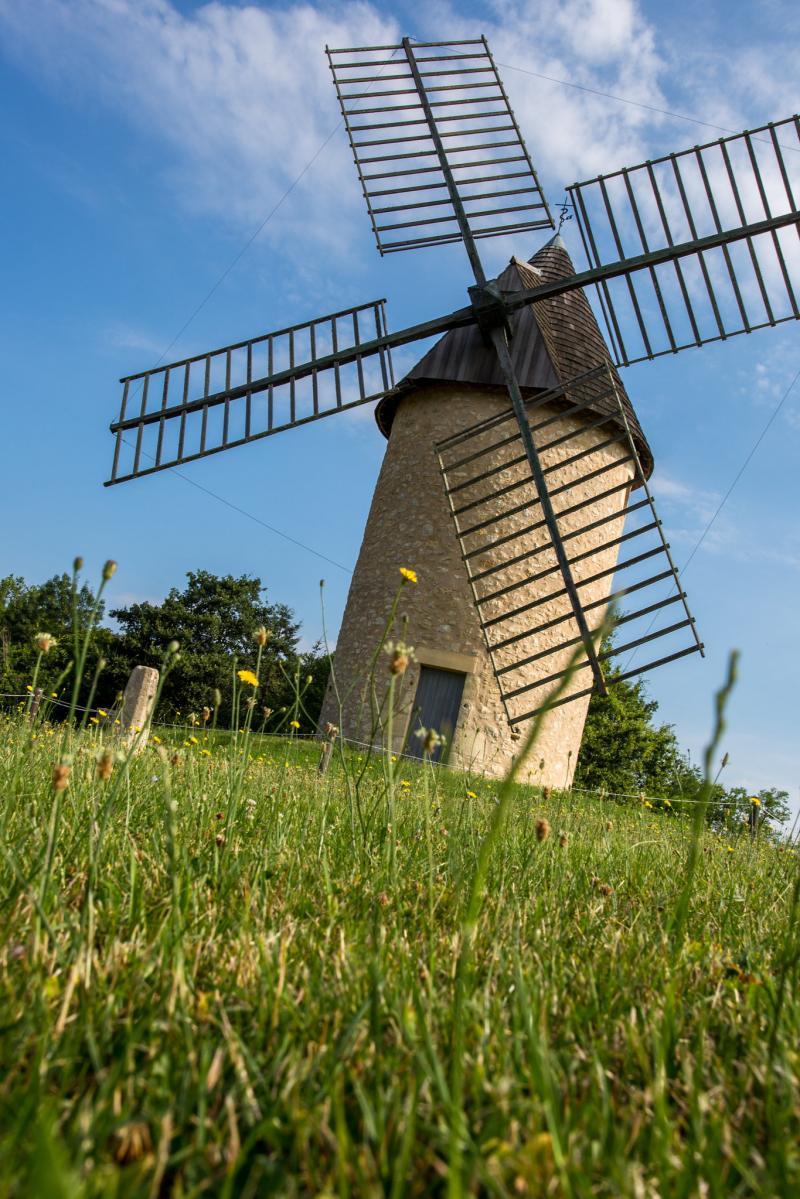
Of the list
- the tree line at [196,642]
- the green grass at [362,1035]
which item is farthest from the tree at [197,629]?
the green grass at [362,1035]

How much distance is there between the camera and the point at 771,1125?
108cm

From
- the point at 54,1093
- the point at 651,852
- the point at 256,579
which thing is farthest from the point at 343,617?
the point at 256,579

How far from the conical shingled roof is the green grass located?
1019cm

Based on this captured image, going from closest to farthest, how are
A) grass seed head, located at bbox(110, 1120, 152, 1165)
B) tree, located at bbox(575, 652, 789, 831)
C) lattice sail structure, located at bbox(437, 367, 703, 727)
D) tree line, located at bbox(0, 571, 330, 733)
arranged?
1. grass seed head, located at bbox(110, 1120, 152, 1165)
2. lattice sail structure, located at bbox(437, 367, 703, 727)
3. tree, located at bbox(575, 652, 789, 831)
4. tree line, located at bbox(0, 571, 330, 733)

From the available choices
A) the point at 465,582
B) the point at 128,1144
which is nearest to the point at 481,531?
the point at 465,582

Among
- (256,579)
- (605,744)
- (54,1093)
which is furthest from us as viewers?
(256,579)

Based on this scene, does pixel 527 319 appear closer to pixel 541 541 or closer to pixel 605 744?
pixel 541 541

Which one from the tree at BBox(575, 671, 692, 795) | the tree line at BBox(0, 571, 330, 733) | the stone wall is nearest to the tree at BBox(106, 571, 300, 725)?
the tree line at BBox(0, 571, 330, 733)

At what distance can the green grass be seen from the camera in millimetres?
916

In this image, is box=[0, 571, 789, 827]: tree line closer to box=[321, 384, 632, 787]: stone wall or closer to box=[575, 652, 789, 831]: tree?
box=[575, 652, 789, 831]: tree

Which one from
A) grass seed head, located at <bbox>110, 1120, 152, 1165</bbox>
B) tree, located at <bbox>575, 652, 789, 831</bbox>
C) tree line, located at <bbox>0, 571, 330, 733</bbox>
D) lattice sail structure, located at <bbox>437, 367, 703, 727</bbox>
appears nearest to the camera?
grass seed head, located at <bbox>110, 1120, 152, 1165</bbox>

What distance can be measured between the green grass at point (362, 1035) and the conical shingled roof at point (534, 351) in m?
10.2

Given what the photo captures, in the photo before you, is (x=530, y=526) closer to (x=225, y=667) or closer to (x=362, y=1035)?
(x=362, y=1035)

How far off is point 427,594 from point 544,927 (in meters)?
9.85
